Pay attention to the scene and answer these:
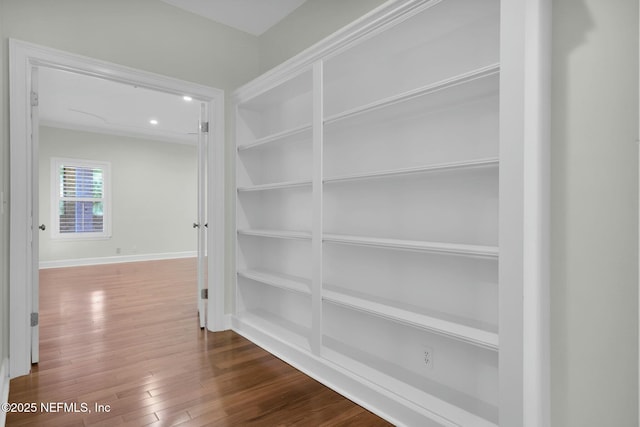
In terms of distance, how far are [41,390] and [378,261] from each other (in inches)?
85.1

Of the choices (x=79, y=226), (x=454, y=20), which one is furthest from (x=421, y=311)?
(x=79, y=226)

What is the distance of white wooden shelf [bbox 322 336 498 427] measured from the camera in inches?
63.3

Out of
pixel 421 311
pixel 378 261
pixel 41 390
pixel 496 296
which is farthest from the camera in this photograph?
pixel 378 261

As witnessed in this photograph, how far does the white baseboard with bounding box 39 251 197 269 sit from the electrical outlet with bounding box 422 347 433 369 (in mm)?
6976

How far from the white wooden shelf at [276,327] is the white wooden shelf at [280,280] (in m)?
0.36

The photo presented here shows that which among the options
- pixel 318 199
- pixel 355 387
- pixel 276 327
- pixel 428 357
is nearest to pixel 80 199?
pixel 276 327

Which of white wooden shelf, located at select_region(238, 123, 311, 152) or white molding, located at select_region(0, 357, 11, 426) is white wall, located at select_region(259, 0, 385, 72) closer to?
white wooden shelf, located at select_region(238, 123, 311, 152)

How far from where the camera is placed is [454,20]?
1753 mm

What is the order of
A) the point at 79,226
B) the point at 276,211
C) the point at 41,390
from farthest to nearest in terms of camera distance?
1. the point at 79,226
2. the point at 276,211
3. the point at 41,390

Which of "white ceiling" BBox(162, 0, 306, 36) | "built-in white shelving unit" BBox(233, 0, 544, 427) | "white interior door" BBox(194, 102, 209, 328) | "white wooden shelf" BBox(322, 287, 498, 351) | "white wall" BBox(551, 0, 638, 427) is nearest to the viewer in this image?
"white wall" BBox(551, 0, 638, 427)

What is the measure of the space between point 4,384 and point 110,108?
4.70 m

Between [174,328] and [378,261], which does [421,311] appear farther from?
[174,328]

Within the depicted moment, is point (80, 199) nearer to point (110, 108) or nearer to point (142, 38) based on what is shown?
point (110, 108)

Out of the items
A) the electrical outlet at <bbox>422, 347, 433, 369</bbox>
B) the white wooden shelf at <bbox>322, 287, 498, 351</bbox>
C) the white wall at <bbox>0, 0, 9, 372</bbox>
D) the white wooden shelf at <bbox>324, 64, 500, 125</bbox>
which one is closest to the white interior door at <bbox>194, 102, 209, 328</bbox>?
the white wall at <bbox>0, 0, 9, 372</bbox>
